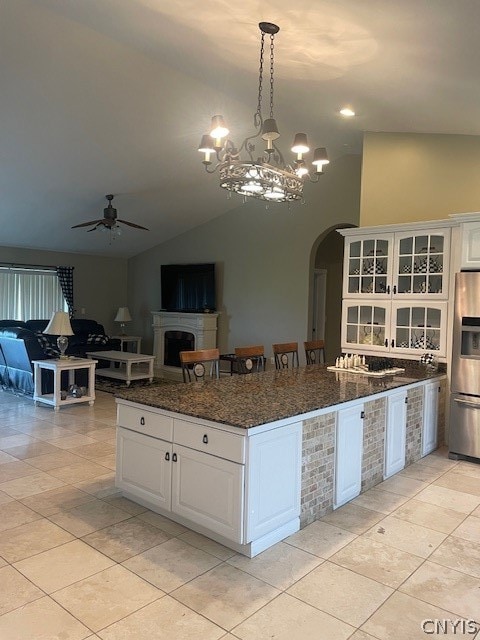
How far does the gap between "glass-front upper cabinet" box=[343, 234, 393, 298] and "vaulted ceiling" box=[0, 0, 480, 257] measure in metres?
1.27

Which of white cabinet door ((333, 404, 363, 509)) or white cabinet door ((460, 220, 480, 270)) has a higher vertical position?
white cabinet door ((460, 220, 480, 270))

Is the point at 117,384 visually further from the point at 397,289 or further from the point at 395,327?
the point at 397,289

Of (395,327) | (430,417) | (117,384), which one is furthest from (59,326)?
(430,417)

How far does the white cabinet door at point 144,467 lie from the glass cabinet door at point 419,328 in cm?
301

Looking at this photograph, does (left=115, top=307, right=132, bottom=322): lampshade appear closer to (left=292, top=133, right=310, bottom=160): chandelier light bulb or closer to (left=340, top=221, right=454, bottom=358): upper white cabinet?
(left=340, top=221, right=454, bottom=358): upper white cabinet

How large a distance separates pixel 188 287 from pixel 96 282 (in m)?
2.30

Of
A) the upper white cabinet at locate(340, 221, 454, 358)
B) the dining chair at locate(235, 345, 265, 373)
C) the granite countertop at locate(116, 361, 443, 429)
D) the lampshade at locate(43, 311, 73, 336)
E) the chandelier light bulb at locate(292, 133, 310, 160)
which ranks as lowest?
the granite countertop at locate(116, 361, 443, 429)

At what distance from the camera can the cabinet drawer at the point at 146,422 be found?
9.66ft

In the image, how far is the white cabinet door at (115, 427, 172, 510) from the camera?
298cm

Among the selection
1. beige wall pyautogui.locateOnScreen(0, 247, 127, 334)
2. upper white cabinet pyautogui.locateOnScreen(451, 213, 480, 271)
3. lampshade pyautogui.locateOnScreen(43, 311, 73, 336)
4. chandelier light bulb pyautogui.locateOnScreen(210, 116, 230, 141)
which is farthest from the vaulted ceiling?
lampshade pyautogui.locateOnScreen(43, 311, 73, 336)

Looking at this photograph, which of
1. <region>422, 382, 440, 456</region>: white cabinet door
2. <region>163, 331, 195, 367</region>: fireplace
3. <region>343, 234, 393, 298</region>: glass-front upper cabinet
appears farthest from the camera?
<region>163, 331, 195, 367</region>: fireplace

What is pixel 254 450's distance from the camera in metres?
2.56

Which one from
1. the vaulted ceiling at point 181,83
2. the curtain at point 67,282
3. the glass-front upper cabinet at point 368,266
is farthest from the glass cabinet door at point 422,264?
the curtain at point 67,282

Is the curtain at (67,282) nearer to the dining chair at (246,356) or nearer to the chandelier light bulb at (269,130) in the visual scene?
the dining chair at (246,356)
